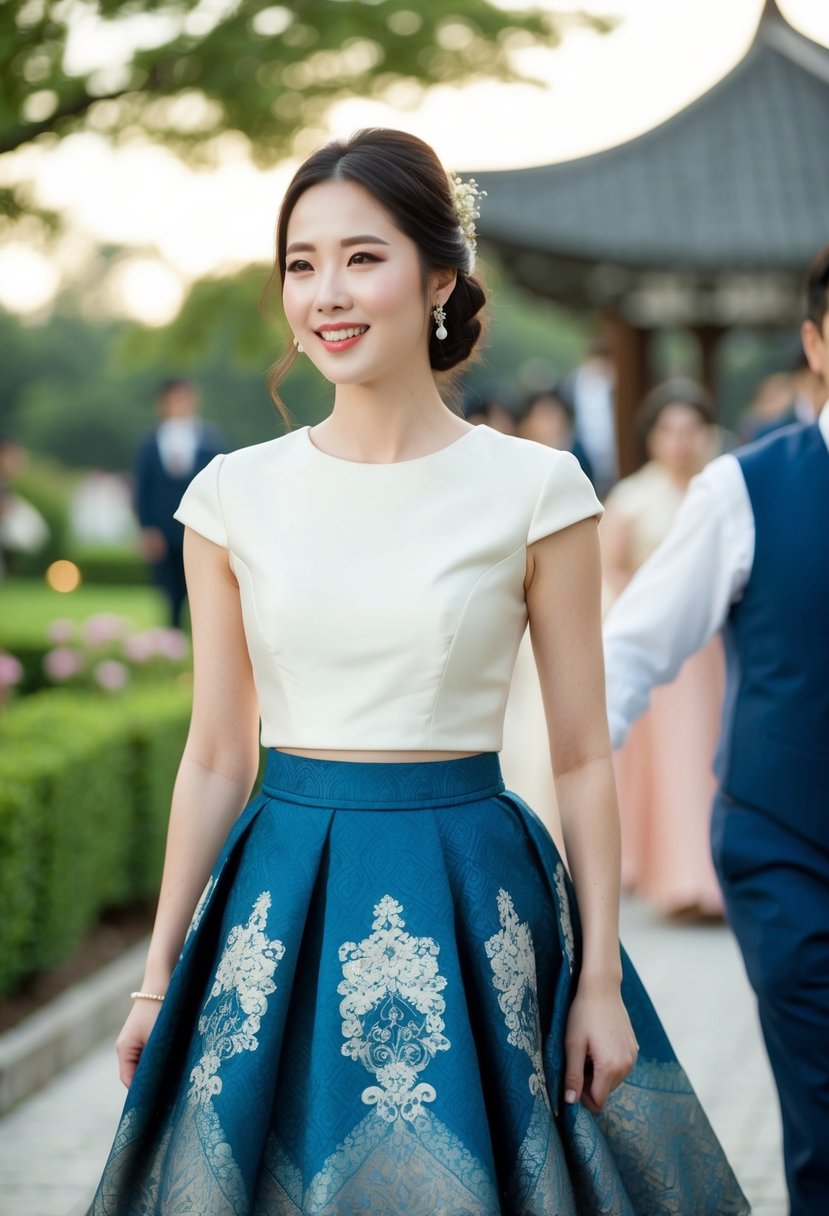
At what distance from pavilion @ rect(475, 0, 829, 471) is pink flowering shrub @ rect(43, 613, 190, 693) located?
3.64m

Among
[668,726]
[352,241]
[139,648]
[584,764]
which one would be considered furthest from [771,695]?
[139,648]

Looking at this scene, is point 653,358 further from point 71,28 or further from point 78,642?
point 71,28

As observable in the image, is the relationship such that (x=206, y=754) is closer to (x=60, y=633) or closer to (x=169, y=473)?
(x=60, y=633)

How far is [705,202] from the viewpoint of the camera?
11164mm

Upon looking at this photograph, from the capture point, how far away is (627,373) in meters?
11.6

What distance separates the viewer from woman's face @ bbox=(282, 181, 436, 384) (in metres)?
2.28

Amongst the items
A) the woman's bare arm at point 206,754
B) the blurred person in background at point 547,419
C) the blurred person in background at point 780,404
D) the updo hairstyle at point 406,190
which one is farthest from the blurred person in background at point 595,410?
the woman's bare arm at point 206,754

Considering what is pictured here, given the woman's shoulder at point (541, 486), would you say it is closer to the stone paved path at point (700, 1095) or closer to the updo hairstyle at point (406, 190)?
the updo hairstyle at point (406, 190)

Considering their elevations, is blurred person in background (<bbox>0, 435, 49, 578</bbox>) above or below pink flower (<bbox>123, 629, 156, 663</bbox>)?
above

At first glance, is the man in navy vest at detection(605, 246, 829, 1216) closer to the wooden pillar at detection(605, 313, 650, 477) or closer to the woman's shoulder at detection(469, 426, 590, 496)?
the woman's shoulder at detection(469, 426, 590, 496)

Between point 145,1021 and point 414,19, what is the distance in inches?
212

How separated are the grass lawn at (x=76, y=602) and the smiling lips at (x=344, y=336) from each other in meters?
16.8

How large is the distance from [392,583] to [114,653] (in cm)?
602

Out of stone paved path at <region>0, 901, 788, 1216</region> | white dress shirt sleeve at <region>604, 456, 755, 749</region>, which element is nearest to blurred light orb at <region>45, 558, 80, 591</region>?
stone paved path at <region>0, 901, 788, 1216</region>
